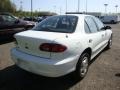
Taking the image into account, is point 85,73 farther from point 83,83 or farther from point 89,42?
point 89,42

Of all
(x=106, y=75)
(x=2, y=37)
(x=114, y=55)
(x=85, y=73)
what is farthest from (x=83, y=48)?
(x=2, y=37)

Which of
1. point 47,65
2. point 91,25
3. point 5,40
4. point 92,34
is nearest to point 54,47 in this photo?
point 47,65

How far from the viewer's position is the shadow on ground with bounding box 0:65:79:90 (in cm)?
432

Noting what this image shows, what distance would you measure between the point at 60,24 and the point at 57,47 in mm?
1231

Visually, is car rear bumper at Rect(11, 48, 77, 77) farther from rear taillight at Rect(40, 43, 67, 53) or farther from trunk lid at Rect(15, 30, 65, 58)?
rear taillight at Rect(40, 43, 67, 53)

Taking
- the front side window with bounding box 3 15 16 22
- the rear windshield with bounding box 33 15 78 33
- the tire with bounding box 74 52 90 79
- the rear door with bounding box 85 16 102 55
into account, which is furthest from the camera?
the front side window with bounding box 3 15 16 22

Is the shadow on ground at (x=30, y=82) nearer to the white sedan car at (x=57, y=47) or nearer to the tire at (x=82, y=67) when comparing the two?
the tire at (x=82, y=67)

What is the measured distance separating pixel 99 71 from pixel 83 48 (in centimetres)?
121

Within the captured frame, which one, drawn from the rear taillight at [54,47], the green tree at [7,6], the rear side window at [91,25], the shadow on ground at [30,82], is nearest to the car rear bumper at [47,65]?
the rear taillight at [54,47]

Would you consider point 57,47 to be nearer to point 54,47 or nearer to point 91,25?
point 54,47

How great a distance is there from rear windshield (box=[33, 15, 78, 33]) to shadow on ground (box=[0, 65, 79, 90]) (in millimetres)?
1229

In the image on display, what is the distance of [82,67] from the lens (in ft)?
15.3

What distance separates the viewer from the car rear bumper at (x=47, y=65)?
12.5 feet

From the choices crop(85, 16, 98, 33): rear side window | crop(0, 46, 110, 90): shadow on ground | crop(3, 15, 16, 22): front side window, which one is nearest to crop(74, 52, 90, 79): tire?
crop(0, 46, 110, 90): shadow on ground
